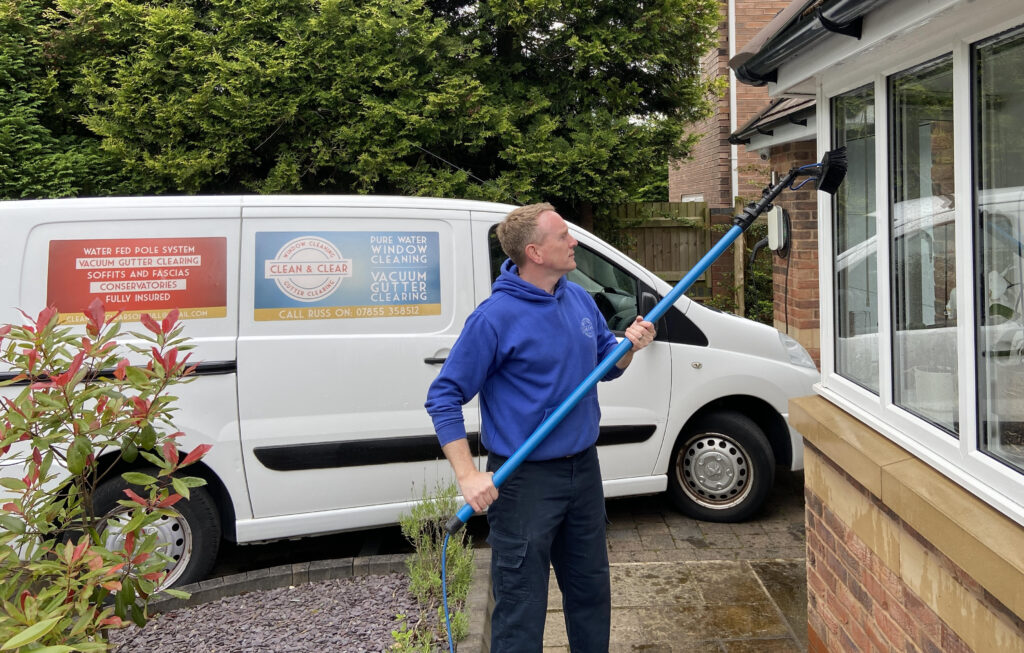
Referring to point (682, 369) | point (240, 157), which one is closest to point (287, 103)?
point (240, 157)

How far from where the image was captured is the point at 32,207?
435 centimetres

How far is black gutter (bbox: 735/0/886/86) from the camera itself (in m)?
2.25

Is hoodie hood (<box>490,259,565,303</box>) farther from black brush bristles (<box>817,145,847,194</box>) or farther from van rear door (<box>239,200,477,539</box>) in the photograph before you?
van rear door (<box>239,200,477,539</box>)

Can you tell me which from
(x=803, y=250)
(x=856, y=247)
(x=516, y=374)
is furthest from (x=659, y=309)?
(x=803, y=250)

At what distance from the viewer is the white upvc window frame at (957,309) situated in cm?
209

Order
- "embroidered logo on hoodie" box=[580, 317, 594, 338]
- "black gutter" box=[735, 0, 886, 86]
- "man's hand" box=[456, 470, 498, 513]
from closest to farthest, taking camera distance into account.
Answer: "black gutter" box=[735, 0, 886, 86]
"man's hand" box=[456, 470, 498, 513]
"embroidered logo on hoodie" box=[580, 317, 594, 338]

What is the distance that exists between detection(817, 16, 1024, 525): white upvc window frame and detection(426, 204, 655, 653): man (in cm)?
81

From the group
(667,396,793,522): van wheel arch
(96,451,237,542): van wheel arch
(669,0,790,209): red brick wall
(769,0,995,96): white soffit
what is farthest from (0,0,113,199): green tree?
(669,0,790,209): red brick wall

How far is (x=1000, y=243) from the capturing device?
2057mm

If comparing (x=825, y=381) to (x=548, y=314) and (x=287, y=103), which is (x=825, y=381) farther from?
(x=287, y=103)

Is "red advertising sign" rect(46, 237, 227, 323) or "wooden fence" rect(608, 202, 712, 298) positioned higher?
"wooden fence" rect(608, 202, 712, 298)

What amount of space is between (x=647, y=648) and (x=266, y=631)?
1660mm

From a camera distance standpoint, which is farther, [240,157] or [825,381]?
[240,157]

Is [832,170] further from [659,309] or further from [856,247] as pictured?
[659,309]
